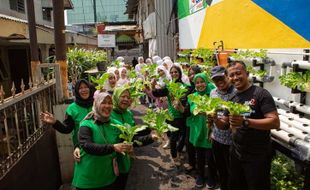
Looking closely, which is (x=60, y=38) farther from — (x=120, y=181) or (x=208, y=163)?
(x=208, y=163)

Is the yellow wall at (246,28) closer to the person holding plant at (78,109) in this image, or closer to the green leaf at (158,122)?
the green leaf at (158,122)

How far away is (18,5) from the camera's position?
18.3m

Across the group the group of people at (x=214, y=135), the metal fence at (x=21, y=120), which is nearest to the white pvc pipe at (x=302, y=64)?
the group of people at (x=214, y=135)

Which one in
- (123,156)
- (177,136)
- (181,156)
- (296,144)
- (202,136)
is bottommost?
(181,156)

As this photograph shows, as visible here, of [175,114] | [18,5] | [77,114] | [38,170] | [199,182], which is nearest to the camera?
[77,114]

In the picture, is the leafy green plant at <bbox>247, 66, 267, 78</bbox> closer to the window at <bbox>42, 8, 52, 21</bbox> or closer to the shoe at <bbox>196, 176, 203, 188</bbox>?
the shoe at <bbox>196, 176, 203, 188</bbox>

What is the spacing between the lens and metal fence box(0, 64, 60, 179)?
3582 millimetres

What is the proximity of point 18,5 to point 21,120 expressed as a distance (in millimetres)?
16367

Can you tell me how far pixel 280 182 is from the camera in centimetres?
354

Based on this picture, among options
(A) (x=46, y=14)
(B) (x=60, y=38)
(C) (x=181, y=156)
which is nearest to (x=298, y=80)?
(C) (x=181, y=156)

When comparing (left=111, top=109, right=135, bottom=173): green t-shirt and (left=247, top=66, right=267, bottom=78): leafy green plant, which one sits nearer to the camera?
(left=111, top=109, right=135, bottom=173): green t-shirt

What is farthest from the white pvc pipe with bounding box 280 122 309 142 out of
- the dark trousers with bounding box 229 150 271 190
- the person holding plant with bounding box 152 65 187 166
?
the person holding plant with bounding box 152 65 187 166

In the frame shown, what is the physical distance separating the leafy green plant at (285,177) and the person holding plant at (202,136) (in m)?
1.00

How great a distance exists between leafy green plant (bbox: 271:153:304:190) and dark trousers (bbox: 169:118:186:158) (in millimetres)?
1940
